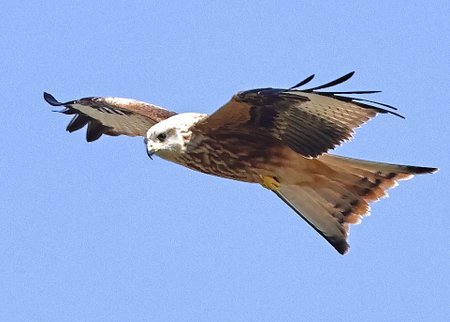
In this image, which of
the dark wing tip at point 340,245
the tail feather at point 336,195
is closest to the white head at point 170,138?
the tail feather at point 336,195

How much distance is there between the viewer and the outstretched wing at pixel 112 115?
41.3 feet

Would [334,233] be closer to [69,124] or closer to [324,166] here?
[324,166]

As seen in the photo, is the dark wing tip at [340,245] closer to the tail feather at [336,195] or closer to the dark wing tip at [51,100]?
the tail feather at [336,195]

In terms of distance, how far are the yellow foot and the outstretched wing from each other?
56.7 inches

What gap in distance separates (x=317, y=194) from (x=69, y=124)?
9.97ft

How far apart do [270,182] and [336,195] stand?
0.65 m

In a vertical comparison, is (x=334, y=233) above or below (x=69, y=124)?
below

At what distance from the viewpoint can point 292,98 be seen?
10.6 m

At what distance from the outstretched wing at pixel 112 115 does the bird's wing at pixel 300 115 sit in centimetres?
162

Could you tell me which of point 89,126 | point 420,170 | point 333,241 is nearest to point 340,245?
point 333,241

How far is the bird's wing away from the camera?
1052 cm

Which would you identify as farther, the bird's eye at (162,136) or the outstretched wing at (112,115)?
the outstretched wing at (112,115)

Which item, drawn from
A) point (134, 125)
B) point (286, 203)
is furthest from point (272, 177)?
point (134, 125)

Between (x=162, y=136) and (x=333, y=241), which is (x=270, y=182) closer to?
(x=333, y=241)
